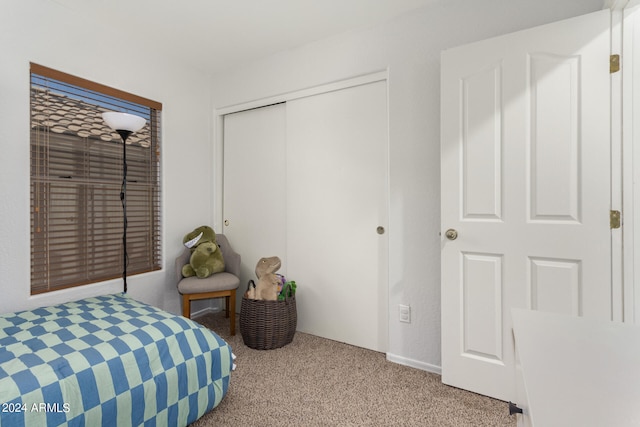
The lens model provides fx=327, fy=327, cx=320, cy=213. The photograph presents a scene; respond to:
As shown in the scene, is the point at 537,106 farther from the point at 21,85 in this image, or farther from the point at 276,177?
the point at 21,85

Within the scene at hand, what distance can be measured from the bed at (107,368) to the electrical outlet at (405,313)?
116 cm

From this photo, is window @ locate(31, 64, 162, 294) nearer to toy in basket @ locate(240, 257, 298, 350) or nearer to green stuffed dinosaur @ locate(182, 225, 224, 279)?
green stuffed dinosaur @ locate(182, 225, 224, 279)

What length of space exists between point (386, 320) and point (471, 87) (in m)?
1.62

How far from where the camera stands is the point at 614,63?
153 cm

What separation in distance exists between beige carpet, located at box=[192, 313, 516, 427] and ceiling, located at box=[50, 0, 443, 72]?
2383mm

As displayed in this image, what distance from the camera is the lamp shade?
83.0 inches

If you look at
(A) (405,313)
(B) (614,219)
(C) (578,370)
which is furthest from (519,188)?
(C) (578,370)

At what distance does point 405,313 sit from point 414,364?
33cm

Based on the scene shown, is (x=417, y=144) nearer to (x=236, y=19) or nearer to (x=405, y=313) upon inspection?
(x=405, y=313)

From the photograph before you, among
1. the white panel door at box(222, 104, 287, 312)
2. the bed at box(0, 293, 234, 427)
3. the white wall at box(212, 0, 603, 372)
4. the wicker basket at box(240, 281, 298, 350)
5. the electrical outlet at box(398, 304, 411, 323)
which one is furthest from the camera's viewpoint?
the white panel door at box(222, 104, 287, 312)

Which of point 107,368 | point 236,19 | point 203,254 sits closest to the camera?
point 107,368

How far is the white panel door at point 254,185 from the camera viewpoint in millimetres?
2926

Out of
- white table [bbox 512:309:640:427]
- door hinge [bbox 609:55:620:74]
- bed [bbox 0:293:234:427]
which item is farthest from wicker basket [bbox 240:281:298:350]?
door hinge [bbox 609:55:620:74]

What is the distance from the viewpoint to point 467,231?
1873 millimetres
